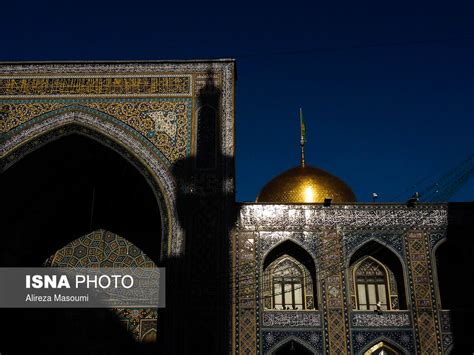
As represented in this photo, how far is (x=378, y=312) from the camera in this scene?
1048 centimetres

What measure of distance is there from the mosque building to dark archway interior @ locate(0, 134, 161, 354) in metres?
0.03

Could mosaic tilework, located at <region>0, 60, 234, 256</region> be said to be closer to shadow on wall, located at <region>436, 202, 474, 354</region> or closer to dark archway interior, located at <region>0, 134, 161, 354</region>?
dark archway interior, located at <region>0, 134, 161, 354</region>

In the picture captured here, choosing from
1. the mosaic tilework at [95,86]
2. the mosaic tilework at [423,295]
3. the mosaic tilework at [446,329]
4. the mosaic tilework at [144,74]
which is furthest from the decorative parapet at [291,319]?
the mosaic tilework at [95,86]

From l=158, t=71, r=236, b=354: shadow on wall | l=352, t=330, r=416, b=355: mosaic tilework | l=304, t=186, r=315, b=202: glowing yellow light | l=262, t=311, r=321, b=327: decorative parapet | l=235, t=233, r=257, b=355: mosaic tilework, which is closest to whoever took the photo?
l=158, t=71, r=236, b=354: shadow on wall

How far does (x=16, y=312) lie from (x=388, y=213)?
7.55 meters

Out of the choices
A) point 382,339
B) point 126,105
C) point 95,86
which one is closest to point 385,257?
point 382,339

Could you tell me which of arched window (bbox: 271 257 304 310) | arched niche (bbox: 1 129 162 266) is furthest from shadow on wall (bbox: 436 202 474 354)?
arched niche (bbox: 1 129 162 266)

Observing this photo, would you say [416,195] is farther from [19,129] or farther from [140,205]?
[19,129]

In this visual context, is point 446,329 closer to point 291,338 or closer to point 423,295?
point 423,295

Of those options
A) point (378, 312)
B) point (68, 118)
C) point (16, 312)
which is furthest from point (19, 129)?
point (378, 312)

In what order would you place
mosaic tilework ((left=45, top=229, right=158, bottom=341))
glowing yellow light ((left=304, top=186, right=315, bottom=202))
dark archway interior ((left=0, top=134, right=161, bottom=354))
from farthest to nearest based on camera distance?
1. glowing yellow light ((left=304, top=186, right=315, bottom=202))
2. mosaic tilework ((left=45, top=229, right=158, bottom=341))
3. dark archway interior ((left=0, top=134, right=161, bottom=354))

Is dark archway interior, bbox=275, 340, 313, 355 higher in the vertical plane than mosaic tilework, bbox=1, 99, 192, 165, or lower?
lower

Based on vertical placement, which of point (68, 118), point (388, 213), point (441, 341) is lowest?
point (441, 341)

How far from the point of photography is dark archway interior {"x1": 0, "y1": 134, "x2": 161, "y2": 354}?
11.6m
